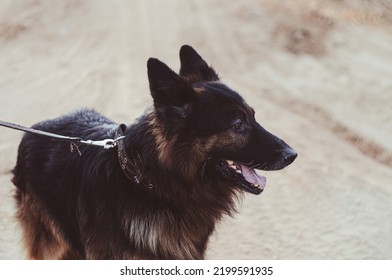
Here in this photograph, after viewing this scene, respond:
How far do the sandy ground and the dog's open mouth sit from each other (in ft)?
5.80

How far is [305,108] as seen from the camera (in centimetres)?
748

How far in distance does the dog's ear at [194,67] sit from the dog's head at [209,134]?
0.74 feet

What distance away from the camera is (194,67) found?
350 centimetres

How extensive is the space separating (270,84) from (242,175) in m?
4.96

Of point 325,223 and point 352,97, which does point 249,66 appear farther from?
point 325,223

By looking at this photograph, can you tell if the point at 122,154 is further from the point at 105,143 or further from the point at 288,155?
the point at 288,155

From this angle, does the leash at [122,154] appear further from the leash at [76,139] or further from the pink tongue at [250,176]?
the pink tongue at [250,176]

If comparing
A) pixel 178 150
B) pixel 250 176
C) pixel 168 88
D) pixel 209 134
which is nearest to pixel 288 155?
pixel 250 176

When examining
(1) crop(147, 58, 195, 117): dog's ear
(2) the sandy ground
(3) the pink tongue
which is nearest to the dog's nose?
(3) the pink tongue

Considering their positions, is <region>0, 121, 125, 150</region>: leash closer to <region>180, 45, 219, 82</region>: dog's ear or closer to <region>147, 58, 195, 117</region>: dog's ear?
<region>147, 58, 195, 117</region>: dog's ear

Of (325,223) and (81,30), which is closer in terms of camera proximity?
(325,223)

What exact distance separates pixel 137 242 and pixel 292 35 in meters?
6.52

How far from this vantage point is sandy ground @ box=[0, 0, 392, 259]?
17.4 feet
